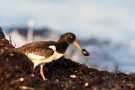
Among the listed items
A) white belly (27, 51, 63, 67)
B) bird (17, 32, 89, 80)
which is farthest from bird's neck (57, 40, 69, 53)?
white belly (27, 51, 63, 67)

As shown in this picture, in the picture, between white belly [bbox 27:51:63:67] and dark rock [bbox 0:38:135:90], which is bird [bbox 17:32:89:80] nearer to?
white belly [bbox 27:51:63:67]

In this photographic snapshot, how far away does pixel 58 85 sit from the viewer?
2042cm

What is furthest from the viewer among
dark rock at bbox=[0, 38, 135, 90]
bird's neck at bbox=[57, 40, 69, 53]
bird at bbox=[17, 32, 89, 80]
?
bird's neck at bbox=[57, 40, 69, 53]

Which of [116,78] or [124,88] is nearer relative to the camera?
[124,88]

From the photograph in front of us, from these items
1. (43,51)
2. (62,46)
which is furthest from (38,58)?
(62,46)

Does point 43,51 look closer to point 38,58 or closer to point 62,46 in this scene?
point 38,58

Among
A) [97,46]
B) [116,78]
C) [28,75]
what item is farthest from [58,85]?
[97,46]

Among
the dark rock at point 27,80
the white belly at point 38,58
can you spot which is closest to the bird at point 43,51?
the white belly at point 38,58

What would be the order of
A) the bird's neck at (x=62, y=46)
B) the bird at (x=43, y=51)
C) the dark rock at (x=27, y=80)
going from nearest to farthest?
the dark rock at (x=27, y=80), the bird at (x=43, y=51), the bird's neck at (x=62, y=46)

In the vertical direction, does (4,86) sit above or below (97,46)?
above

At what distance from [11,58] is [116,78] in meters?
5.01

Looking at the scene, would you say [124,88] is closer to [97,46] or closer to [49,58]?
[49,58]

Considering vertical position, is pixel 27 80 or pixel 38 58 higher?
pixel 27 80

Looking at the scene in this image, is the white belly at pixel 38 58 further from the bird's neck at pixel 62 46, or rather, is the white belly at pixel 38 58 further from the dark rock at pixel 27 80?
the dark rock at pixel 27 80
